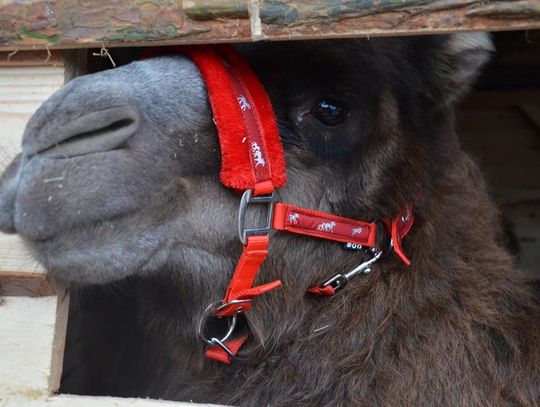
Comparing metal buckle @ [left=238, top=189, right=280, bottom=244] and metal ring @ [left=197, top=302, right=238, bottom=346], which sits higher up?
metal buckle @ [left=238, top=189, right=280, bottom=244]

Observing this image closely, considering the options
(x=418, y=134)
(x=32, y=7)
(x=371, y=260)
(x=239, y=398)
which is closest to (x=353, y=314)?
(x=371, y=260)

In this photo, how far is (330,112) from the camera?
2.42 meters

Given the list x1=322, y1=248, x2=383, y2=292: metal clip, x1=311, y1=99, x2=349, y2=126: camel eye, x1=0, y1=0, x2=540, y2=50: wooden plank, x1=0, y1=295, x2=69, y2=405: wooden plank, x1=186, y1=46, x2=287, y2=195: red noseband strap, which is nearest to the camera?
x1=0, y1=0, x2=540, y2=50: wooden plank

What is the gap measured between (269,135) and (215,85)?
22 cm

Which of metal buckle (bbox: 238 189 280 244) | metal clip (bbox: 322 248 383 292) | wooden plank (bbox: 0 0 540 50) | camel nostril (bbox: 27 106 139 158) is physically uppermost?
wooden plank (bbox: 0 0 540 50)

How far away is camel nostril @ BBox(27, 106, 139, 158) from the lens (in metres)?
1.93

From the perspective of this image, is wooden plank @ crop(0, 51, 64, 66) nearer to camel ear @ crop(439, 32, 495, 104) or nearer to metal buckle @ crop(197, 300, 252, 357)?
metal buckle @ crop(197, 300, 252, 357)

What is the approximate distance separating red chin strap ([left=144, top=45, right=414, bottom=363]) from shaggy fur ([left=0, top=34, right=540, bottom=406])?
46 mm

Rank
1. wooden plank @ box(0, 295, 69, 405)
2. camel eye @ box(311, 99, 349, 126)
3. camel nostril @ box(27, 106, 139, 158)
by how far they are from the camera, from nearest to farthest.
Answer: camel nostril @ box(27, 106, 139, 158)
wooden plank @ box(0, 295, 69, 405)
camel eye @ box(311, 99, 349, 126)

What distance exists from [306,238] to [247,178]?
15.1 inches

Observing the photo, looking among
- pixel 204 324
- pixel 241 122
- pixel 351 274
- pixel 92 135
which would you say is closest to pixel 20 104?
pixel 92 135

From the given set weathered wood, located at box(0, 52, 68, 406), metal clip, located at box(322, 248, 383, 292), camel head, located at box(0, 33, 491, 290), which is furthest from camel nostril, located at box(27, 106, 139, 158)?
metal clip, located at box(322, 248, 383, 292)

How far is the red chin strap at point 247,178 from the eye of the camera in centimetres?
218

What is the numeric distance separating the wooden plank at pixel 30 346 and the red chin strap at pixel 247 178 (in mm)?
460
